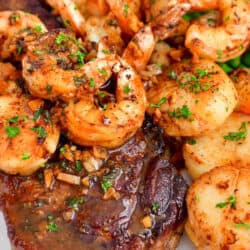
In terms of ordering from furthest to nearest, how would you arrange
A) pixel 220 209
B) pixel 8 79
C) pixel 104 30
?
1. pixel 104 30
2. pixel 8 79
3. pixel 220 209

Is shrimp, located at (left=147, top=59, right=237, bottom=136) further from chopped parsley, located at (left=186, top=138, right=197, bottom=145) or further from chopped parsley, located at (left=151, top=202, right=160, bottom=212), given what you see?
chopped parsley, located at (left=151, top=202, right=160, bottom=212)

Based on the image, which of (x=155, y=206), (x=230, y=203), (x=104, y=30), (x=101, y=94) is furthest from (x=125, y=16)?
(x=230, y=203)

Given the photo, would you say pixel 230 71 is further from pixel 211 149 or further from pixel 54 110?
pixel 54 110

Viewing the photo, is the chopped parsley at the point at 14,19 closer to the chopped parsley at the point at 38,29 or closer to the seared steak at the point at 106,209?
the chopped parsley at the point at 38,29

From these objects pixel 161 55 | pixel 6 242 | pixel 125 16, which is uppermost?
pixel 125 16

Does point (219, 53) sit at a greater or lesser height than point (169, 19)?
lesser

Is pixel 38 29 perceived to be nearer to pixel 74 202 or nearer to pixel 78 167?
pixel 78 167

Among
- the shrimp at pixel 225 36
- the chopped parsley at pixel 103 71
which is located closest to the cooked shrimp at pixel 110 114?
the chopped parsley at pixel 103 71
